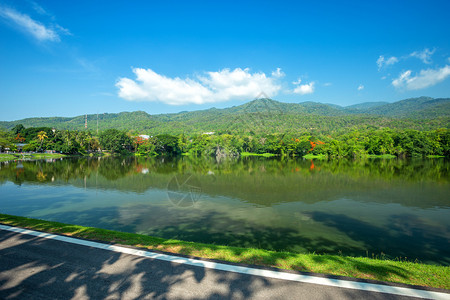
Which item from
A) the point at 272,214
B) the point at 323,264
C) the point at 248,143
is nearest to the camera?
the point at 323,264

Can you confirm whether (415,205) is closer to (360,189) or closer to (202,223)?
(360,189)

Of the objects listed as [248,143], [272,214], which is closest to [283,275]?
[272,214]

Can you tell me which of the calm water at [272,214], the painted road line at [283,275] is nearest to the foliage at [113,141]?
the calm water at [272,214]

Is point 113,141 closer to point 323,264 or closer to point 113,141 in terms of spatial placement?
point 113,141

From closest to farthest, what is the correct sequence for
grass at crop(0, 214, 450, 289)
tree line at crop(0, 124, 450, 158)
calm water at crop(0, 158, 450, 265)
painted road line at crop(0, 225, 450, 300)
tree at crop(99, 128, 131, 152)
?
painted road line at crop(0, 225, 450, 300) < grass at crop(0, 214, 450, 289) < calm water at crop(0, 158, 450, 265) < tree line at crop(0, 124, 450, 158) < tree at crop(99, 128, 131, 152)

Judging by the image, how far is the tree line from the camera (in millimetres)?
76231

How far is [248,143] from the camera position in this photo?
101 metres

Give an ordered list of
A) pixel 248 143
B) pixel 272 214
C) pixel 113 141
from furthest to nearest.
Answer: pixel 248 143
pixel 113 141
pixel 272 214

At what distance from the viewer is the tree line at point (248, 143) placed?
76.2m

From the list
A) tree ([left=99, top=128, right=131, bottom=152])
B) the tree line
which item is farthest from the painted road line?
tree ([left=99, top=128, right=131, bottom=152])

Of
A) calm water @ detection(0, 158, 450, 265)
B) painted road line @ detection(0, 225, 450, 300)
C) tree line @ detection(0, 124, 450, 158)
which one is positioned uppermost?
tree line @ detection(0, 124, 450, 158)

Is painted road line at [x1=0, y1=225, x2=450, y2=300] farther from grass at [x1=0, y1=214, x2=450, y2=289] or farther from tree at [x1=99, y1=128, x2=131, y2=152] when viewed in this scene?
tree at [x1=99, y1=128, x2=131, y2=152]

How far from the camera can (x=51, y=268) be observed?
218 inches

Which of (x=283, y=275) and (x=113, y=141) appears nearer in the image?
(x=283, y=275)
